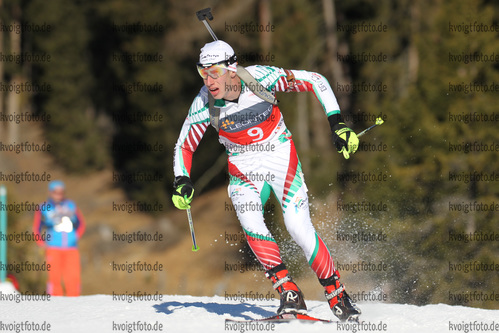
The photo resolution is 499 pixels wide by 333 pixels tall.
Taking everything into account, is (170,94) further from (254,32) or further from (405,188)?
(405,188)

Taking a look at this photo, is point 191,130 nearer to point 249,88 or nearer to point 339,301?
point 249,88

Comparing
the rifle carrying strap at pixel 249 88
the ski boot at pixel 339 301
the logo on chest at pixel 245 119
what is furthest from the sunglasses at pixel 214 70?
the ski boot at pixel 339 301

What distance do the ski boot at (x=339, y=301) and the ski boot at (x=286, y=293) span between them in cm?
25

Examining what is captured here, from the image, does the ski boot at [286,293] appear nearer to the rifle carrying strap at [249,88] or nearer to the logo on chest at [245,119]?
the logo on chest at [245,119]

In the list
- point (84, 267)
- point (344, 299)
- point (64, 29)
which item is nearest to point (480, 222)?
point (344, 299)

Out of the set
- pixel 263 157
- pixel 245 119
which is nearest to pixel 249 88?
pixel 245 119

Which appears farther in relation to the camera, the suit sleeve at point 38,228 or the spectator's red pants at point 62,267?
the spectator's red pants at point 62,267

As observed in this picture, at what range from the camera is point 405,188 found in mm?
14141

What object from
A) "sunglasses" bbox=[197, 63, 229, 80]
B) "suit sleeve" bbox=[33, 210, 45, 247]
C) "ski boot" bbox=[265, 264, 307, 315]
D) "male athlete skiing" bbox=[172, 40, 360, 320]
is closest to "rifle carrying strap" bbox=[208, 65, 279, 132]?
"male athlete skiing" bbox=[172, 40, 360, 320]

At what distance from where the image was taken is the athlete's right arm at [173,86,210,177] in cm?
709

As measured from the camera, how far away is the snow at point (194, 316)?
22.5ft

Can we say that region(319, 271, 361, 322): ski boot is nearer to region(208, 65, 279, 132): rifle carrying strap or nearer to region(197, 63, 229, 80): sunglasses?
region(208, 65, 279, 132): rifle carrying strap

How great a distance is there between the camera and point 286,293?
699 centimetres

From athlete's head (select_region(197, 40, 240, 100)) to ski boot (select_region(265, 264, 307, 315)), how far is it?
1547 mm
